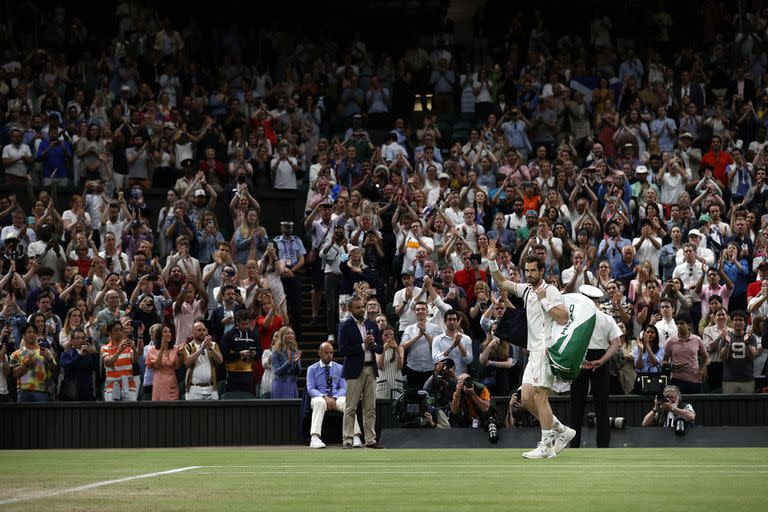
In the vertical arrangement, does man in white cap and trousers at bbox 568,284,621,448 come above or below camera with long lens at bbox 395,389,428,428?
above

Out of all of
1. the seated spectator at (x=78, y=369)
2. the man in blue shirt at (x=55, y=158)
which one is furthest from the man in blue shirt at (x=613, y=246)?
the man in blue shirt at (x=55, y=158)

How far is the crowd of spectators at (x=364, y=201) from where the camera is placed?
1991cm

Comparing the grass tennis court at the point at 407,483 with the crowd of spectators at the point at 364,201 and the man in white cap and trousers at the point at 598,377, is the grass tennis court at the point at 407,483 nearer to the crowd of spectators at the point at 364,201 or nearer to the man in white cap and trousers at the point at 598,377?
the man in white cap and trousers at the point at 598,377

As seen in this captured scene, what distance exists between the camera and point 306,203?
2509 centimetres

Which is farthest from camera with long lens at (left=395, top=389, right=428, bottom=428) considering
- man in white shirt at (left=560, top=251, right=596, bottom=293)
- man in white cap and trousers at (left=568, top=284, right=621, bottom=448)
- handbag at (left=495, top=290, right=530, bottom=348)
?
handbag at (left=495, top=290, right=530, bottom=348)

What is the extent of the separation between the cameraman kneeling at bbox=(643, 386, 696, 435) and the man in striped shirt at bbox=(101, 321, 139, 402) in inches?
291

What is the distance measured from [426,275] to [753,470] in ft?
36.0

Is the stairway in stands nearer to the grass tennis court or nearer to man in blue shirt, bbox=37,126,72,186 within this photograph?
man in blue shirt, bbox=37,126,72,186

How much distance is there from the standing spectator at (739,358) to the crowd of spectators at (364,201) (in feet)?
0.11

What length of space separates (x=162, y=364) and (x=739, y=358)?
332 inches

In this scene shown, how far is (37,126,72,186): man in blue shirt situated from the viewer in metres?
24.9

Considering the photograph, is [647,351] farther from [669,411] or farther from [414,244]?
[414,244]

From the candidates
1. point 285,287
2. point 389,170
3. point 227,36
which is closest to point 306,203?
point 389,170

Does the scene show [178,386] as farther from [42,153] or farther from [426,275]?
[42,153]
